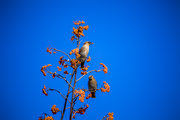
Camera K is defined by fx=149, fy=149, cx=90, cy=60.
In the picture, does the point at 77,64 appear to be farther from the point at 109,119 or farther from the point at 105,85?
the point at 109,119

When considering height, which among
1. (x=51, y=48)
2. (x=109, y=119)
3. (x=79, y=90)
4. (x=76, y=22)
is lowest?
(x=109, y=119)

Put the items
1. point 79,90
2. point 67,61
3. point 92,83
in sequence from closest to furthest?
point 79,90 < point 67,61 < point 92,83

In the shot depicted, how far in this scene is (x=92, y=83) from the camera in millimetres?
2557

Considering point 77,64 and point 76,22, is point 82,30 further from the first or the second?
point 77,64

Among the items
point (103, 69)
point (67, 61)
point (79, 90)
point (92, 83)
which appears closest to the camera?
point (79, 90)

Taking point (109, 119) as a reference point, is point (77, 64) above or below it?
above

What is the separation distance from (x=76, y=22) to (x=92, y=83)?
3.43ft

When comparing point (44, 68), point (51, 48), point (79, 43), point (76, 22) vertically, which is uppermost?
point (76, 22)

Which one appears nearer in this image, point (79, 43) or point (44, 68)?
point (44, 68)

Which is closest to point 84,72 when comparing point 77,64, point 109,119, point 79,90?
point 77,64

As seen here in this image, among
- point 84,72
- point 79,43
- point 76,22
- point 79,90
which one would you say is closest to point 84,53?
point 79,43

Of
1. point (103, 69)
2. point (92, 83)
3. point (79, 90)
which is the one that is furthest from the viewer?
point (92, 83)

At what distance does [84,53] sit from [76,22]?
0.49 metres

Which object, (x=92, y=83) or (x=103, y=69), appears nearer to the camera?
(x=103, y=69)
